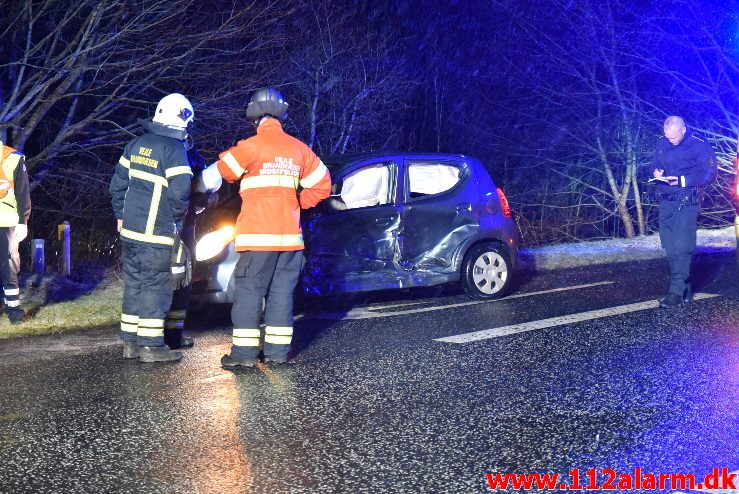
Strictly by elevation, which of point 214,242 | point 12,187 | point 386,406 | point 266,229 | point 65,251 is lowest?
point 386,406

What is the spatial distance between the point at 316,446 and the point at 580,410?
164 centimetres

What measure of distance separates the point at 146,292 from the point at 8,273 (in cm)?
221

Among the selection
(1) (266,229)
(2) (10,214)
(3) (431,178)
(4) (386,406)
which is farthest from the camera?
(3) (431,178)

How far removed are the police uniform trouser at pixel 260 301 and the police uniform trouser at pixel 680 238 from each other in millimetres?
4226

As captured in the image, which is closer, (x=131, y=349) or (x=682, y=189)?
(x=131, y=349)

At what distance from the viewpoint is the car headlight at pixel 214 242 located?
8516mm

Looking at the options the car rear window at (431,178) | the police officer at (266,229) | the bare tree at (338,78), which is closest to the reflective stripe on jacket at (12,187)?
the police officer at (266,229)

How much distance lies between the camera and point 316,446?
493cm

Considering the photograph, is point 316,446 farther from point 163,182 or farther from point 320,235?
point 320,235

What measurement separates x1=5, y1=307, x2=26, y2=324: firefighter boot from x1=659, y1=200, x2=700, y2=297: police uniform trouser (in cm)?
615

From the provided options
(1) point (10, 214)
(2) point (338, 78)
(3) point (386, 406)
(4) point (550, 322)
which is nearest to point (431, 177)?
(4) point (550, 322)

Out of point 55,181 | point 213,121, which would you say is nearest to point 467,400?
point 213,121

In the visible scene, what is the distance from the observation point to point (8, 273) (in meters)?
8.66

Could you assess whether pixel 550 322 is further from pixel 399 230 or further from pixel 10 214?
pixel 10 214
